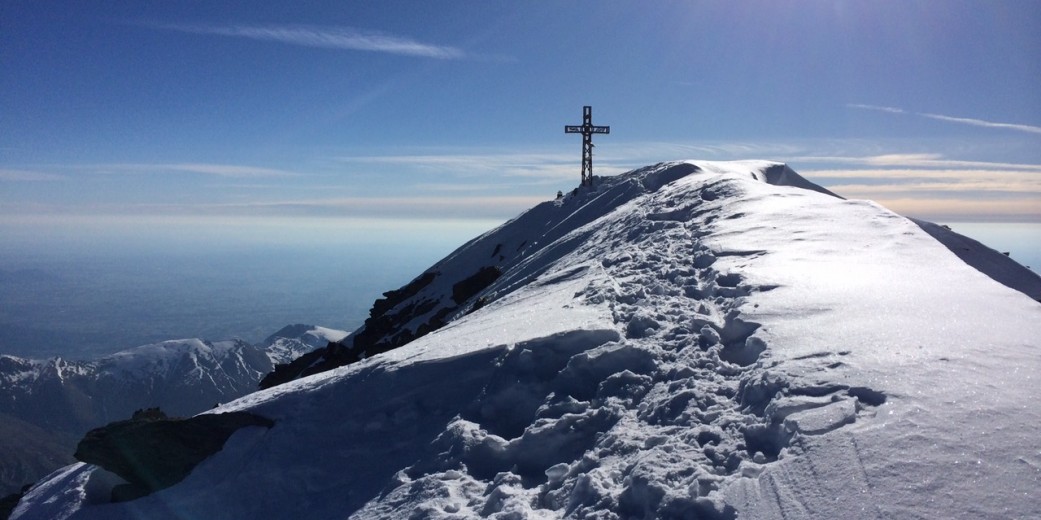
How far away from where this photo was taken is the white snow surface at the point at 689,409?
5.28m

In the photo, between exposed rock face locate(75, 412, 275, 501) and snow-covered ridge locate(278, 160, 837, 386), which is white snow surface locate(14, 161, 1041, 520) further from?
snow-covered ridge locate(278, 160, 837, 386)

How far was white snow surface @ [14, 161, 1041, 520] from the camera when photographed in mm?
5277

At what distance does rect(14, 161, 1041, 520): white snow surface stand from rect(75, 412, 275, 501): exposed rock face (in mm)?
326

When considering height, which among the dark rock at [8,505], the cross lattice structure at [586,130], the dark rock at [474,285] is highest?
the cross lattice structure at [586,130]

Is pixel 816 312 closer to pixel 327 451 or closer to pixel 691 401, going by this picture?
pixel 691 401

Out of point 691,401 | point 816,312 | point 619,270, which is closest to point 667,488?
point 691,401

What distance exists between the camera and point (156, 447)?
396 inches

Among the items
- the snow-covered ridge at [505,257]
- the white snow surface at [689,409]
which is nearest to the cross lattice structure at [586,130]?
the snow-covered ridge at [505,257]

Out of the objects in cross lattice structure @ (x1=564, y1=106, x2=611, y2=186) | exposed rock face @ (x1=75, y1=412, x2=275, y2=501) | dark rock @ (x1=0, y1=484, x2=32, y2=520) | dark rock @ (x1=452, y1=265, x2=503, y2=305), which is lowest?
dark rock @ (x1=0, y1=484, x2=32, y2=520)

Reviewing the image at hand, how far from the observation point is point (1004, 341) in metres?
7.34

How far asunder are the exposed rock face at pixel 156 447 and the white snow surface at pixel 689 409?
33cm

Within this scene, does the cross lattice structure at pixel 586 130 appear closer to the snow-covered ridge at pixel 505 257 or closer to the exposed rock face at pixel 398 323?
the snow-covered ridge at pixel 505 257

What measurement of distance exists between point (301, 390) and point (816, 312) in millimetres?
9671

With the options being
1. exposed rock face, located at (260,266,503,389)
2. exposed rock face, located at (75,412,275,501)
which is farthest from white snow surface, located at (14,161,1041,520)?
exposed rock face, located at (260,266,503,389)
